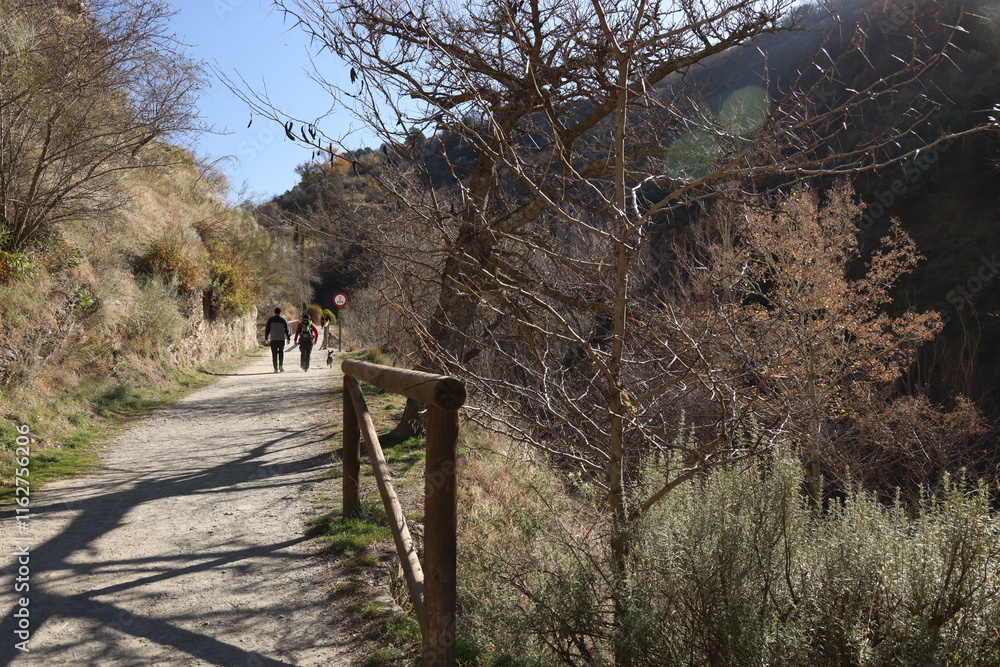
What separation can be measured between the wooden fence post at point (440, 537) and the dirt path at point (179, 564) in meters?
0.73

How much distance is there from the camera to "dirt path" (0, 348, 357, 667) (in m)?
3.26

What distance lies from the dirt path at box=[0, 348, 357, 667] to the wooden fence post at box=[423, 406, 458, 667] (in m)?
0.73

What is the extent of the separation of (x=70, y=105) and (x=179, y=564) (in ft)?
24.3

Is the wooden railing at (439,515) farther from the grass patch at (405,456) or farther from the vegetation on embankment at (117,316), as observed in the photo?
the vegetation on embankment at (117,316)

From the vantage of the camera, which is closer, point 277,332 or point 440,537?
point 440,537

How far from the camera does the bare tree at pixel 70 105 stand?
8305 millimetres

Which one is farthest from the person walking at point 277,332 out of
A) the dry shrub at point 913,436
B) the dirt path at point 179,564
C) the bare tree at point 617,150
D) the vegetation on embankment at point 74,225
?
the dry shrub at point 913,436

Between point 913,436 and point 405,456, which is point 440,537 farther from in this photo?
point 913,436

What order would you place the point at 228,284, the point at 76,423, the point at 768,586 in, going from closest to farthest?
the point at 768,586, the point at 76,423, the point at 228,284

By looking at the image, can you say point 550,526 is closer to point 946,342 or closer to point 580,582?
point 580,582

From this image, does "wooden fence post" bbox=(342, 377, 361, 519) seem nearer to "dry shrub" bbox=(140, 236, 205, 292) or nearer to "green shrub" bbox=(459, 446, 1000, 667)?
"green shrub" bbox=(459, 446, 1000, 667)

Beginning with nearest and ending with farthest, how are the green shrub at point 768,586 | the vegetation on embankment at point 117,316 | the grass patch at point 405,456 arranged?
the green shrub at point 768,586, the grass patch at point 405,456, the vegetation on embankment at point 117,316

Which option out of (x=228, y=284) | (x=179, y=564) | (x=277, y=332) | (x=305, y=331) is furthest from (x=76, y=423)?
(x=228, y=284)

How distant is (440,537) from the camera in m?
2.89
